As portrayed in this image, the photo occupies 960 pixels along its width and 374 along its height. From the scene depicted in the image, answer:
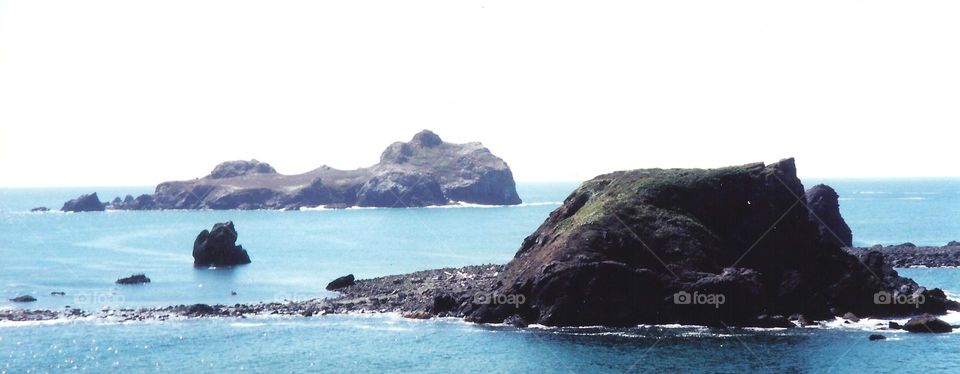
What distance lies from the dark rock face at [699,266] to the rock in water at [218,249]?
228 ft

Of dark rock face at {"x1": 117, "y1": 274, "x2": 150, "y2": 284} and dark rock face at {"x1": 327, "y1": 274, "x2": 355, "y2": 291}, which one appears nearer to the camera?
dark rock face at {"x1": 327, "y1": 274, "x2": 355, "y2": 291}

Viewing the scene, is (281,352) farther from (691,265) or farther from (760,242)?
(760,242)

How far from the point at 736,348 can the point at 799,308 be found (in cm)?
1625

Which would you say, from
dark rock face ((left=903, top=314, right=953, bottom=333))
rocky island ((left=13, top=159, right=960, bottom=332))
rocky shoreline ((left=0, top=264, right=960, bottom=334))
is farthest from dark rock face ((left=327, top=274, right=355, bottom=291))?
dark rock face ((left=903, top=314, right=953, bottom=333))

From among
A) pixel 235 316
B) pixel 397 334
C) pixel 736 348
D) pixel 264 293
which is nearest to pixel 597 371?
pixel 736 348

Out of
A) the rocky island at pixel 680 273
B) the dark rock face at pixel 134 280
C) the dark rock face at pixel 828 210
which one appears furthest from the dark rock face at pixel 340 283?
the dark rock face at pixel 828 210

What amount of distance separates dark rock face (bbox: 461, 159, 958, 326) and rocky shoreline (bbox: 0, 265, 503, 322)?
4588 mm

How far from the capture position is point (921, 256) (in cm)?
14012

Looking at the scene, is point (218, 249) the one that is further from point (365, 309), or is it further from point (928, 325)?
point (928, 325)

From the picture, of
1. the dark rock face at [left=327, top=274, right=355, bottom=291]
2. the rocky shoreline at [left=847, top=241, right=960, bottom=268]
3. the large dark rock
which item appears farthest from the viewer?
the large dark rock

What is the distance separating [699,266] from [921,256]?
232ft

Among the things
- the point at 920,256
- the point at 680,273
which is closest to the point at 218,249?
the point at 680,273

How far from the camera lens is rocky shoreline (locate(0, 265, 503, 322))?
307ft

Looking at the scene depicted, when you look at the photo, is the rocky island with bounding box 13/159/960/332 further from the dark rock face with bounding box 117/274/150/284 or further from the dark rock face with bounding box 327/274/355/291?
the dark rock face with bounding box 117/274/150/284
